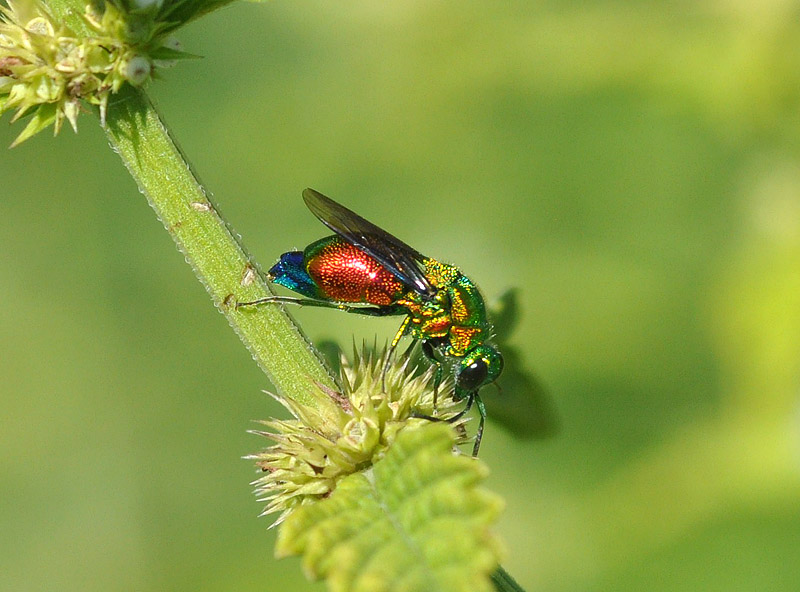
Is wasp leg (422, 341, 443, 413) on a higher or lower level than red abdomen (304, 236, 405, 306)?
lower

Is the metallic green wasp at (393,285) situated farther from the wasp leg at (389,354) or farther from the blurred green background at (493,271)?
the blurred green background at (493,271)

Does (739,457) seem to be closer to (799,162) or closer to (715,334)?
(715,334)

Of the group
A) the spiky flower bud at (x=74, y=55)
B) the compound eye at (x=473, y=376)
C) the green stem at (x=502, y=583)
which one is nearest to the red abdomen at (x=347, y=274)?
the compound eye at (x=473, y=376)

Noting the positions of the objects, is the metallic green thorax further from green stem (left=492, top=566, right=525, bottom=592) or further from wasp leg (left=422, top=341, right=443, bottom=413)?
green stem (left=492, top=566, right=525, bottom=592)

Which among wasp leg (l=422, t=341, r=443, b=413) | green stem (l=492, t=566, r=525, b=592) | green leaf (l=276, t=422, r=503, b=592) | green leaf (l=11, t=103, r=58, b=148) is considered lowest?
green stem (l=492, t=566, r=525, b=592)

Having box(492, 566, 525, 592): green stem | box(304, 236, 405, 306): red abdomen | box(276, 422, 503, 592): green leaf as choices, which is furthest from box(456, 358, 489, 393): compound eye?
box(276, 422, 503, 592): green leaf

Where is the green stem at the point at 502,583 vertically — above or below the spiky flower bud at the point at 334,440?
below

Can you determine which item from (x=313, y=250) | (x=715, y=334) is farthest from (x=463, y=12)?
(x=313, y=250)

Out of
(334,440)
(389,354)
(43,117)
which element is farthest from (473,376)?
(43,117)
